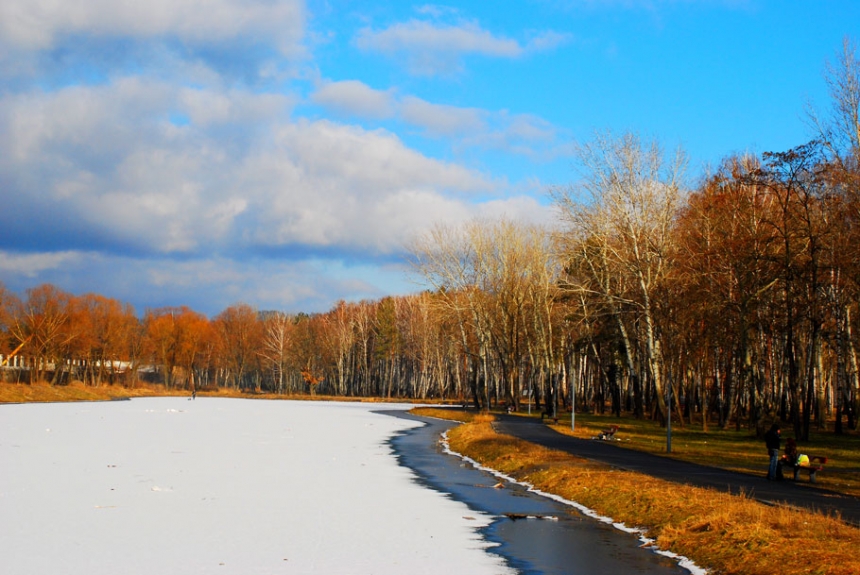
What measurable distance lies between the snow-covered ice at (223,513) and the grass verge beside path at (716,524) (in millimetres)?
3399

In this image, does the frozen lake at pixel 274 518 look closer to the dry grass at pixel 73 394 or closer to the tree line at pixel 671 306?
the tree line at pixel 671 306

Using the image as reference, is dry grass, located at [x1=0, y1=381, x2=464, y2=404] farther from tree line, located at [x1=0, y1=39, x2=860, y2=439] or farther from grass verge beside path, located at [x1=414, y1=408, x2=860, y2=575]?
grass verge beside path, located at [x1=414, y1=408, x2=860, y2=575]

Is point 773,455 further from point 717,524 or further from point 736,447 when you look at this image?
point 736,447

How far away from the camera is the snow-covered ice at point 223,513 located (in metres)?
13.5

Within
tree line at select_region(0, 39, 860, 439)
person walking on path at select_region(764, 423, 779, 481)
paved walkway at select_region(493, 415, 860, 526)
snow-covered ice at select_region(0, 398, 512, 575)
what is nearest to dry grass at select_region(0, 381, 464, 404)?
tree line at select_region(0, 39, 860, 439)

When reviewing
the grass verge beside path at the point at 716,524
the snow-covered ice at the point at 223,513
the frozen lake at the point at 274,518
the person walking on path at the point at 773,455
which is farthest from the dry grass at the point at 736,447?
the snow-covered ice at the point at 223,513

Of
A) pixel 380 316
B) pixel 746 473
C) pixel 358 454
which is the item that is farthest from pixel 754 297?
pixel 380 316

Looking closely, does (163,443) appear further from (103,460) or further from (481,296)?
(481,296)

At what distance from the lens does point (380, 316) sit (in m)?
130

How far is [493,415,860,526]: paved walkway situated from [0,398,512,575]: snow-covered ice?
22.0ft

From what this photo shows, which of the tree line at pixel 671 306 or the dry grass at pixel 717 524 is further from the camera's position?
the tree line at pixel 671 306

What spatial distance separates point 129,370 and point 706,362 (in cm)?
11449

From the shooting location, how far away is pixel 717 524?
48.0 feet

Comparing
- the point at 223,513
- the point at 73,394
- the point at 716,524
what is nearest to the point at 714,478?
the point at 716,524
